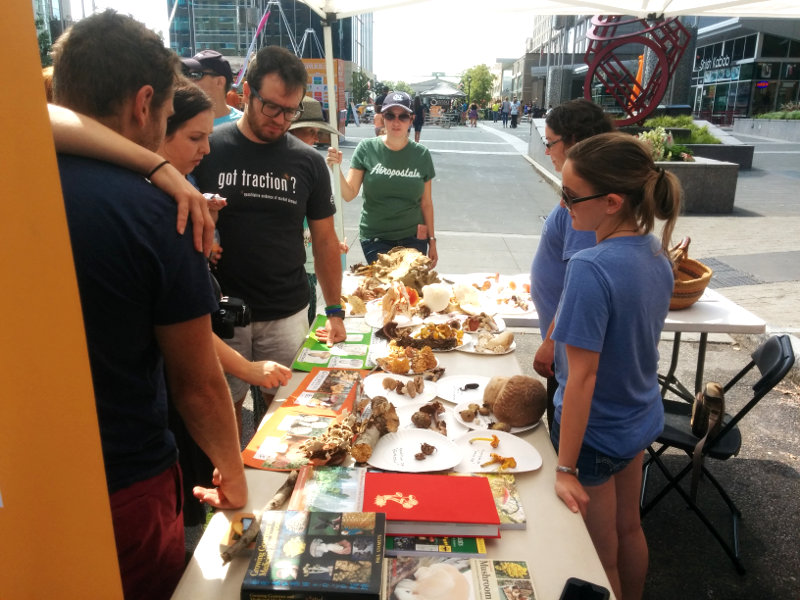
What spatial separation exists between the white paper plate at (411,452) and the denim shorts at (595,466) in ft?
1.27

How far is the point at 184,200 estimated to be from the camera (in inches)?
48.4

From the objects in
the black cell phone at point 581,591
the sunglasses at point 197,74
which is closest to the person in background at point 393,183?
the sunglasses at point 197,74

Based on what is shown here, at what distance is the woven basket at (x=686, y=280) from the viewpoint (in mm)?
3328

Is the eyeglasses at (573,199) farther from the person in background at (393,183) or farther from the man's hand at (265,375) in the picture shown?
the person in background at (393,183)

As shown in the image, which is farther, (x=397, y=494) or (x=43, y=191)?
(x=397, y=494)

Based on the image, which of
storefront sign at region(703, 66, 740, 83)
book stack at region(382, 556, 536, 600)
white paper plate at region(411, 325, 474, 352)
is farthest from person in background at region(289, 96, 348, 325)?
storefront sign at region(703, 66, 740, 83)

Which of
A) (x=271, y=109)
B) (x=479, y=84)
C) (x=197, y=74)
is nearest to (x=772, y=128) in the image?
(x=197, y=74)

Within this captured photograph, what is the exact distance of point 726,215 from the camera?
1039 centimetres

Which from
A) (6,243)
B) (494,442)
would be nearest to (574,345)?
(494,442)

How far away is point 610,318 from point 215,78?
300 cm

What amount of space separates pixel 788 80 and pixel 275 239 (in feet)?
119

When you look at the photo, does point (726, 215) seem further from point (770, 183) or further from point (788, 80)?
point (788, 80)

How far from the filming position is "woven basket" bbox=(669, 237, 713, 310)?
3328 mm

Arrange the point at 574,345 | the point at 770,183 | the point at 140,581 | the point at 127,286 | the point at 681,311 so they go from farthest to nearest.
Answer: the point at 770,183
the point at 681,311
the point at 574,345
the point at 140,581
the point at 127,286
